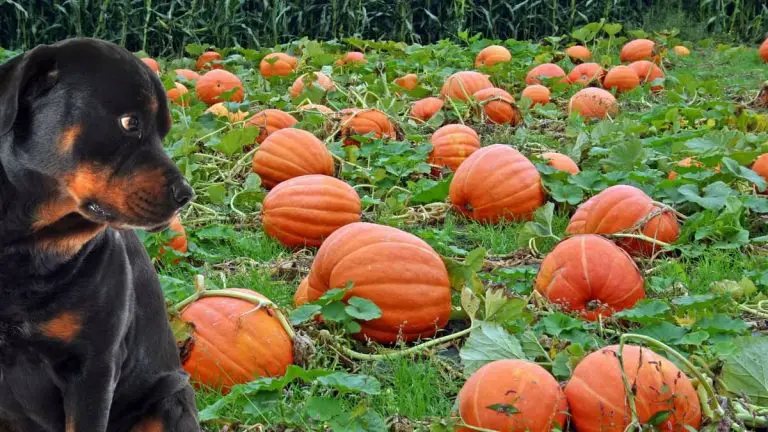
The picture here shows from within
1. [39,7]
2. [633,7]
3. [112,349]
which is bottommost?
[633,7]

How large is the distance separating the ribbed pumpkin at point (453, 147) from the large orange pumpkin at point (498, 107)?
3.95 feet

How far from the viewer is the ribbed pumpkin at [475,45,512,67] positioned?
33.5 feet

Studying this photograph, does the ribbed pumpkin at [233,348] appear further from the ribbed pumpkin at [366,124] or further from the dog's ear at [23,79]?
the ribbed pumpkin at [366,124]

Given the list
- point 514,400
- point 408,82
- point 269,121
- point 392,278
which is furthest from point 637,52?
point 514,400

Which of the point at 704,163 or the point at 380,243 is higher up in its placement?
the point at 380,243

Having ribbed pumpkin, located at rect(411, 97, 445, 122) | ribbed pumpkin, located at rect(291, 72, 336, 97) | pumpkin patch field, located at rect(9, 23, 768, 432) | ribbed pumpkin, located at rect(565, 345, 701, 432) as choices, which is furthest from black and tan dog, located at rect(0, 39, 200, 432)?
ribbed pumpkin, located at rect(291, 72, 336, 97)

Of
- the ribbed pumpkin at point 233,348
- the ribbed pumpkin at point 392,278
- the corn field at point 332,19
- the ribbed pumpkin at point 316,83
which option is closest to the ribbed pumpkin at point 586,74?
the ribbed pumpkin at point 316,83

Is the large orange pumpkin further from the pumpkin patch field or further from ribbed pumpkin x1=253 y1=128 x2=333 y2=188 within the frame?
ribbed pumpkin x1=253 y1=128 x2=333 y2=188

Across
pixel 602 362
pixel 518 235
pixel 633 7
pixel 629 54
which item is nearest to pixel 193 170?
pixel 518 235

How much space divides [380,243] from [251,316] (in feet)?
1.96

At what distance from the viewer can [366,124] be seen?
6.80 meters

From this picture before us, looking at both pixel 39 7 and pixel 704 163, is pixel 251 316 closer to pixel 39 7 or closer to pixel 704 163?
pixel 704 163

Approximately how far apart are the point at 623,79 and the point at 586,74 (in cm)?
42

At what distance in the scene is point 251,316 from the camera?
3521mm
